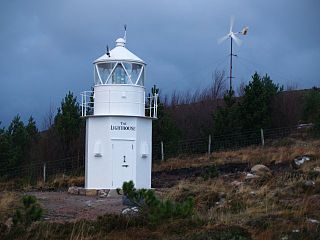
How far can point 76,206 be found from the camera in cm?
1803

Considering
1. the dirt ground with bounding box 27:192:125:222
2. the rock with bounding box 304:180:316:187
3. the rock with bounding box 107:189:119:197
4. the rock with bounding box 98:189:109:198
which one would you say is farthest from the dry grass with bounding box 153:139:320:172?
the dirt ground with bounding box 27:192:125:222

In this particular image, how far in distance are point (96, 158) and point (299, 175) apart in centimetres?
747

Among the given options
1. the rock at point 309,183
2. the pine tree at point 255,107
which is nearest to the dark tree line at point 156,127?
the pine tree at point 255,107

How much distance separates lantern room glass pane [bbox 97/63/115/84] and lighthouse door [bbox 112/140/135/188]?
2.57 meters

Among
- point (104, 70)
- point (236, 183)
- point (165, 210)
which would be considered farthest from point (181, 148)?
point (165, 210)

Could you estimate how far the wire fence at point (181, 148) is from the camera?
31.1m

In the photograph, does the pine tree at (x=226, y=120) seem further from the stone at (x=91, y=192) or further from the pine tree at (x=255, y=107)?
the stone at (x=91, y=192)

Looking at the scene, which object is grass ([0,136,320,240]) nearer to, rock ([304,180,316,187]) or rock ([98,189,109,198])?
rock ([304,180,316,187])

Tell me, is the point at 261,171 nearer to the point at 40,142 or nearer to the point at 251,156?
the point at 251,156

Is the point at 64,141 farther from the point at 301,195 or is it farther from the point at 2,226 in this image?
the point at 2,226

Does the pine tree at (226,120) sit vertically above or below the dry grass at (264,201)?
above

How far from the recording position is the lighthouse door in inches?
874

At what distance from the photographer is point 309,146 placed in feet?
94.8

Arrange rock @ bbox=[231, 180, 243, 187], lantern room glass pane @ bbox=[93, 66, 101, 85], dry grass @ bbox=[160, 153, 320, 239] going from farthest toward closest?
1. lantern room glass pane @ bbox=[93, 66, 101, 85]
2. rock @ bbox=[231, 180, 243, 187]
3. dry grass @ bbox=[160, 153, 320, 239]
